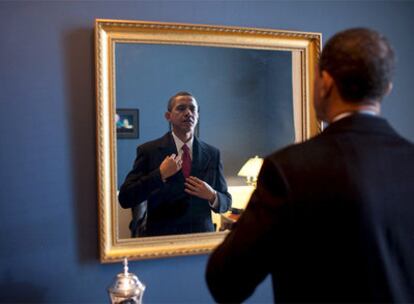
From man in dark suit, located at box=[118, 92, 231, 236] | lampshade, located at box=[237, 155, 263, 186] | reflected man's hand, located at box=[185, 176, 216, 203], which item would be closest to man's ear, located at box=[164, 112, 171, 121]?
man in dark suit, located at box=[118, 92, 231, 236]

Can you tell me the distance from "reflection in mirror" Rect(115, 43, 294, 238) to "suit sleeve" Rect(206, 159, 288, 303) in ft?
2.92

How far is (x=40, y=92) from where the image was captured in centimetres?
157

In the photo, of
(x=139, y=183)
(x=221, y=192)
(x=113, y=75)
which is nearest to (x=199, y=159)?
(x=221, y=192)

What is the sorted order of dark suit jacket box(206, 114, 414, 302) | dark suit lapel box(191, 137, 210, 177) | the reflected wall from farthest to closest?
dark suit lapel box(191, 137, 210, 177) → the reflected wall → dark suit jacket box(206, 114, 414, 302)

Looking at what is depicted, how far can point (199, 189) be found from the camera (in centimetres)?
175

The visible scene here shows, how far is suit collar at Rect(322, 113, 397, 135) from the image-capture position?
84cm

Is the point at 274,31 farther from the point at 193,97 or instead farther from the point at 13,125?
the point at 13,125

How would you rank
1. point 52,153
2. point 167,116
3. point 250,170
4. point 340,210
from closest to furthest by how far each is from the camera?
point 340,210 → point 52,153 → point 167,116 → point 250,170

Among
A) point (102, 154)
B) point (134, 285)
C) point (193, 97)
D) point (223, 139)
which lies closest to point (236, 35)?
point (193, 97)

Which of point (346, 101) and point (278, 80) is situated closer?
point (346, 101)

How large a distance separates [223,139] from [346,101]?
0.98 meters

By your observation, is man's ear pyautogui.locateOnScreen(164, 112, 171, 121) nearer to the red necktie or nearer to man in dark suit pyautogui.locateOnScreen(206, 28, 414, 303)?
the red necktie

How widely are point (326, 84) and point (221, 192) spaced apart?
100 cm

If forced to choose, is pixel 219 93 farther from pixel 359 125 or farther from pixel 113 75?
pixel 359 125
